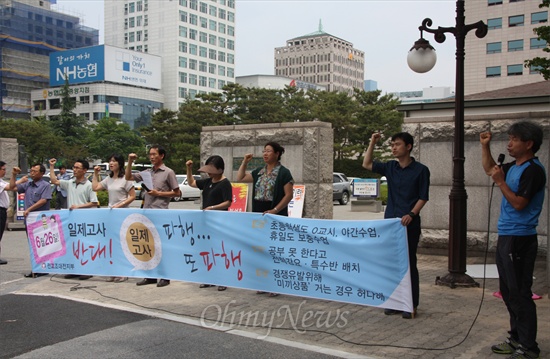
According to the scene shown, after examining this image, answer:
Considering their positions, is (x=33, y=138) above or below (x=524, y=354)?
above

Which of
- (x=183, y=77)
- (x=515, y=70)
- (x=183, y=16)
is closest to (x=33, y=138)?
(x=515, y=70)

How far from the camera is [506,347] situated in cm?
502

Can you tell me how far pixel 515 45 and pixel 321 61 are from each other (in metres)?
109

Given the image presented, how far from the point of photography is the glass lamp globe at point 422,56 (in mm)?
8844

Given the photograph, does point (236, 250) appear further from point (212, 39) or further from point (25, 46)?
point (212, 39)

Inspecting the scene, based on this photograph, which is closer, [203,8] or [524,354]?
[524,354]

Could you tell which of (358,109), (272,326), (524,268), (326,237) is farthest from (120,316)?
(358,109)

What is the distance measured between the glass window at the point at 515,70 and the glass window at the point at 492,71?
149 centimetres

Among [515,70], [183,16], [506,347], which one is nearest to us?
[506,347]

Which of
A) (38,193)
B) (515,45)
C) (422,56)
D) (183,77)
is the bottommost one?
(38,193)

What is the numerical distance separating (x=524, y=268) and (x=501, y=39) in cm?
7623

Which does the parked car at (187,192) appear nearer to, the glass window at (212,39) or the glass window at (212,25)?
the glass window at (212,39)

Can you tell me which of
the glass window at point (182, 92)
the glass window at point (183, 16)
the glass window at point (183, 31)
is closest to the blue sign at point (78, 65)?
the glass window at point (182, 92)

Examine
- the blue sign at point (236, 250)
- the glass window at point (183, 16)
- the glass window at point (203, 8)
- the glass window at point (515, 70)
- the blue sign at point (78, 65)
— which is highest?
the glass window at point (203, 8)
